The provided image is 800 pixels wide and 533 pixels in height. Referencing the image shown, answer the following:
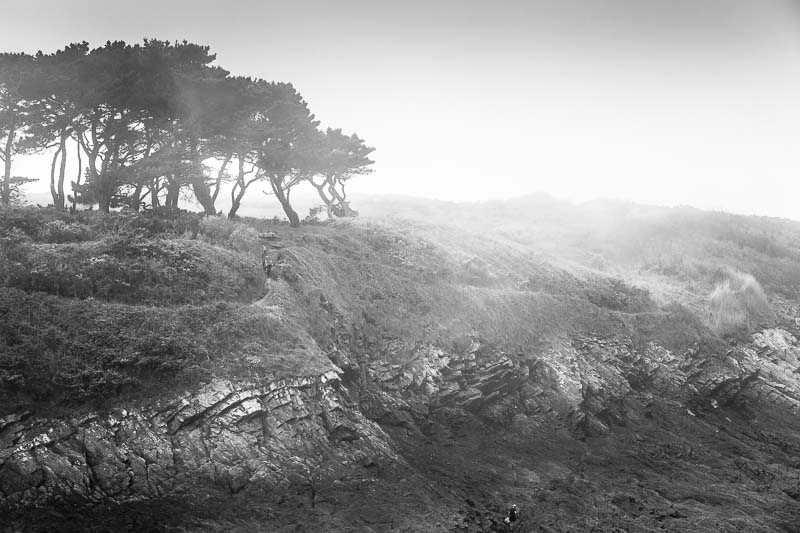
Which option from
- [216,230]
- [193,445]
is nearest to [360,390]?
[193,445]

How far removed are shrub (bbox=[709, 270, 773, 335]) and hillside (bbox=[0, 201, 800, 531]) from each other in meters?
0.20

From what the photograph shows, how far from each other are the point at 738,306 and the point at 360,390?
80.4ft

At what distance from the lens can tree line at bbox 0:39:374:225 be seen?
1032 inches

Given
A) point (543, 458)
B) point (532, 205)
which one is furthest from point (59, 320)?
point (532, 205)

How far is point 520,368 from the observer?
20.0 metres

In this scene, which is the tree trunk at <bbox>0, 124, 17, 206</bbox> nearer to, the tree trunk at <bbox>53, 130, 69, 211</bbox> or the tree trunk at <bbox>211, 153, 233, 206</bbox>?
the tree trunk at <bbox>53, 130, 69, 211</bbox>

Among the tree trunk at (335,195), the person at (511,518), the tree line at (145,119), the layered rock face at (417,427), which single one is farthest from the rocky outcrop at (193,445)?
the tree trunk at (335,195)

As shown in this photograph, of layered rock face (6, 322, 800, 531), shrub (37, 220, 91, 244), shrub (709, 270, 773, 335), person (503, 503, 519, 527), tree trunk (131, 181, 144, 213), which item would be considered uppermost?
tree trunk (131, 181, 144, 213)

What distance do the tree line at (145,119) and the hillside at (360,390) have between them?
471 cm

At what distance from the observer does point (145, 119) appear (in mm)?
28625

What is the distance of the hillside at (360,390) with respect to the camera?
1154 cm

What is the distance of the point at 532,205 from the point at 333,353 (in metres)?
51.9

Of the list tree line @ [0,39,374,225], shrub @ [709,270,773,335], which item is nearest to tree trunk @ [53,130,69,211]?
tree line @ [0,39,374,225]

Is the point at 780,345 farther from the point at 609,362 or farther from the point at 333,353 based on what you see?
the point at 333,353
